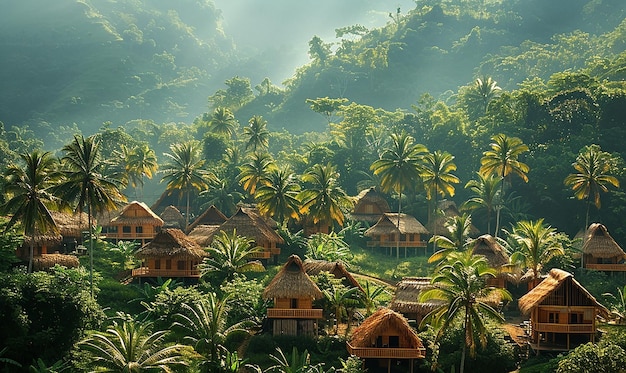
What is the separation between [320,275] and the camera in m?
58.3

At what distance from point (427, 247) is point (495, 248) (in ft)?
54.0

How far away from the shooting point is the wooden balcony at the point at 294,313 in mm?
54906

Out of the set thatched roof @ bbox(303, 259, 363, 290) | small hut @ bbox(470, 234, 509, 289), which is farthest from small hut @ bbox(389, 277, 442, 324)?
small hut @ bbox(470, 234, 509, 289)

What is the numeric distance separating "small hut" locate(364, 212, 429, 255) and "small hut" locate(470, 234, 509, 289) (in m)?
13.6

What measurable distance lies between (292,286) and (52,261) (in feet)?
66.7

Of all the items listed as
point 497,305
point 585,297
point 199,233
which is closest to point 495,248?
point 497,305

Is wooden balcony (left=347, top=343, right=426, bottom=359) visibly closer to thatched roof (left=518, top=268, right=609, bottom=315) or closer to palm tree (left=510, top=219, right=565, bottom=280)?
thatched roof (left=518, top=268, right=609, bottom=315)

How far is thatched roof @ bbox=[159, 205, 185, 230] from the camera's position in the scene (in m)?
86.4

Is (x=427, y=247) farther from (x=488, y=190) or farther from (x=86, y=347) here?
(x=86, y=347)

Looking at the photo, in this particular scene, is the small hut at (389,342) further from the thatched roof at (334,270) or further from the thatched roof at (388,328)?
the thatched roof at (334,270)

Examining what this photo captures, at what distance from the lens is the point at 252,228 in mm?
70812

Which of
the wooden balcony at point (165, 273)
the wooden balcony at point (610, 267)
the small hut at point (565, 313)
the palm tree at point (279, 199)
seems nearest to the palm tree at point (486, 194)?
the wooden balcony at point (610, 267)

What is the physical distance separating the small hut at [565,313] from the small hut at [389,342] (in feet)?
29.5

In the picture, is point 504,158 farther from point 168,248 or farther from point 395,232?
point 168,248
